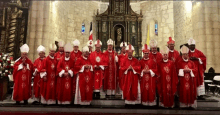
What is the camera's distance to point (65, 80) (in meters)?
5.39

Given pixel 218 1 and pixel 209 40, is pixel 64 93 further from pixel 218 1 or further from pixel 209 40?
pixel 218 1

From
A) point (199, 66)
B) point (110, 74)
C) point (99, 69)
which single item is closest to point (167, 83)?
point (199, 66)

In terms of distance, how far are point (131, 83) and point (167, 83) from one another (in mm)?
1129

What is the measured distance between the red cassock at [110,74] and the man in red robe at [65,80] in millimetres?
1344

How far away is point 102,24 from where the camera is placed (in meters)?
13.6

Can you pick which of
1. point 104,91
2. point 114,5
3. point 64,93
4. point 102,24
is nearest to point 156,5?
point 114,5

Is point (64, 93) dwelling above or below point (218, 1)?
below

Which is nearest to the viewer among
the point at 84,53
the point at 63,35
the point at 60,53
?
the point at 84,53

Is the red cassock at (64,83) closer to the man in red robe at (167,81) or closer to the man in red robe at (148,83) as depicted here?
the man in red robe at (148,83)

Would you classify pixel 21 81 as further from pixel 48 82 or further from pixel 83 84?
pixel 83 84

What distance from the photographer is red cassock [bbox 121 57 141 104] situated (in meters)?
5.26

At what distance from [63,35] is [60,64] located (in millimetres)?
7624

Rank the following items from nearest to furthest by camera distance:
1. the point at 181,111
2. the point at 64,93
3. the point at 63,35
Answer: the point at 181,111, the point at 64,93, the point at 63,35

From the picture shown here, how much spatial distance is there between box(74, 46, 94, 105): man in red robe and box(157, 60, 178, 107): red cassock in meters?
2.28
